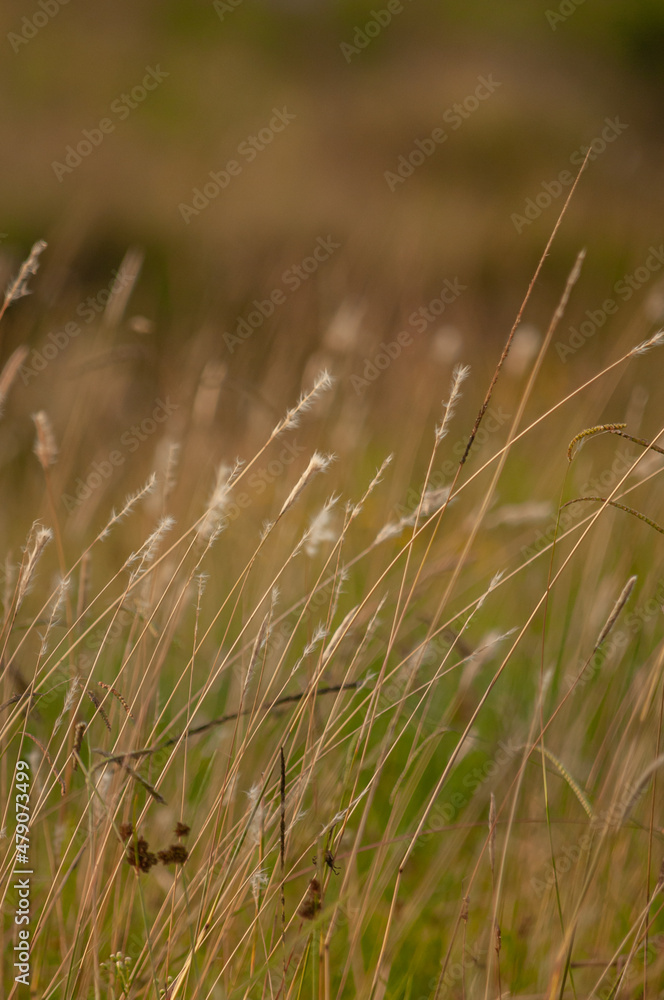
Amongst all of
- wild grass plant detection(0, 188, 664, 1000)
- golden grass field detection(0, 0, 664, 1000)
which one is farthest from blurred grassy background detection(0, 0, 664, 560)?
wild grass plant detection(0, 188, 664, 1000)

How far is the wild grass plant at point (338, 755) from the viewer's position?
2.56ft

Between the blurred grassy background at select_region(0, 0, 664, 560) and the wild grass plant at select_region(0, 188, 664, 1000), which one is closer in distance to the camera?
the wild grass plant at select_region(0, 188, 664, 1000)

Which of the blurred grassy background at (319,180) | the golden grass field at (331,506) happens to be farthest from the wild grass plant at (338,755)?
the blurred grassy background at (319,180)

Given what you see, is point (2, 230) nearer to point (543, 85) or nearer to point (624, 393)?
point (624, 393)

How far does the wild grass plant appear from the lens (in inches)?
30.7

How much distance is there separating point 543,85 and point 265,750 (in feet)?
39.1

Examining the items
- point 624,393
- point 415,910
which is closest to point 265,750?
point 415,910

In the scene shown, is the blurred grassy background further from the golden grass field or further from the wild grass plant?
the wild grass plant

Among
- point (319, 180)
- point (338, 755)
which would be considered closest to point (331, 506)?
point (338, 755)

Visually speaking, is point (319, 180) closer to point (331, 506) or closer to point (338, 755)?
point (338, 755)

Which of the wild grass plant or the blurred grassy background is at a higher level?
the blurred grassy background

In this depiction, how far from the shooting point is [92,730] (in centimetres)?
141

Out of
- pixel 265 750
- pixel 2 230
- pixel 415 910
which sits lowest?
pixel 415 910

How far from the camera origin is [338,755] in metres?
1.35
